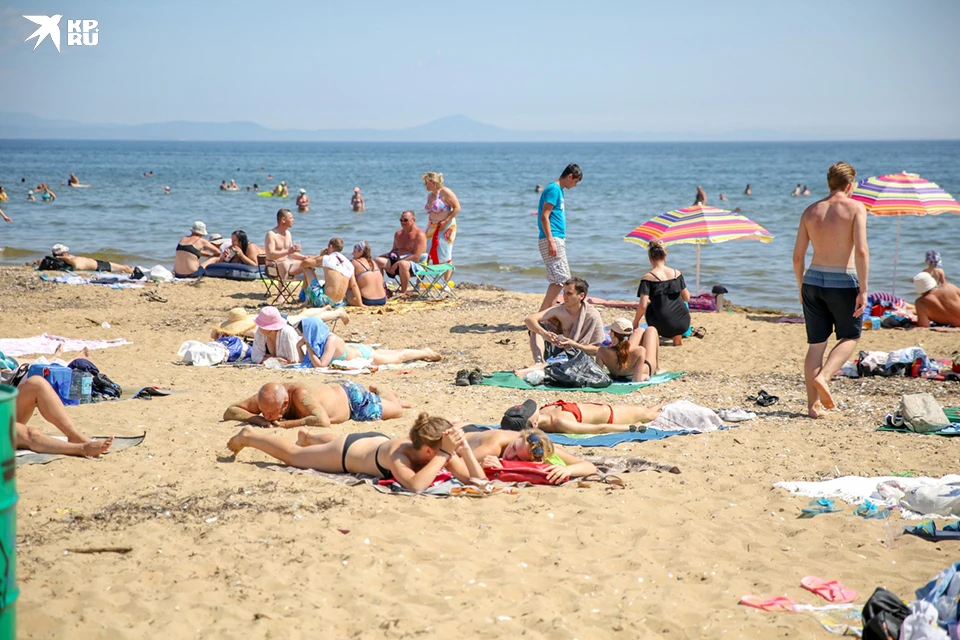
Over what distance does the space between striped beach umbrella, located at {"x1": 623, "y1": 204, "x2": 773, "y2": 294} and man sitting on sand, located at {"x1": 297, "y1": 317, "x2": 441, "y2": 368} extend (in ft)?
10.8

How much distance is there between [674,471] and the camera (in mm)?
5391

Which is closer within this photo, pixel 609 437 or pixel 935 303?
pixel 609 437

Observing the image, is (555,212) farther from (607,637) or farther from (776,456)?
(607,637)

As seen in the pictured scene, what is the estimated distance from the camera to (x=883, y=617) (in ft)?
10.4

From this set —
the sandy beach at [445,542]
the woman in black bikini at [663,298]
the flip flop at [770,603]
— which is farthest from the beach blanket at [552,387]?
the flip flop at [770,603]

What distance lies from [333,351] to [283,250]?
4.31 metres

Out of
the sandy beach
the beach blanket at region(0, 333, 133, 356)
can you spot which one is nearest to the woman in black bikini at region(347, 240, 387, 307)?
the beach blanket at region(0, 333, 133, 356)

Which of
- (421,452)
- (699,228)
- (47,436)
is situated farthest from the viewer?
(699,228)

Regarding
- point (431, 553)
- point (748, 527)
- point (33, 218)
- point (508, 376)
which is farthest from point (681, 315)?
point (33, 218)

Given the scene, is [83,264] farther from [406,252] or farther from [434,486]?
[434,486]

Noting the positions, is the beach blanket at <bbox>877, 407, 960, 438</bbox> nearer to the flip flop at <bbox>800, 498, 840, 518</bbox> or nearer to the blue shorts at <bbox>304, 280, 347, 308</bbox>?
the flip flop at <bbox>800, 498, 840, 518</bbox>

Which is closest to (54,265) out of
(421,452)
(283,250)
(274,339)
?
(283,250)

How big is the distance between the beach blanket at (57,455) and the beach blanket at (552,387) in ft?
10.4

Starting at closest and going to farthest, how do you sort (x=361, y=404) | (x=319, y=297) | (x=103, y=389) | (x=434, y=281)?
(x=361, y=404), (x=103, y=389), (x=319, y=297), (x=434, y=281)
